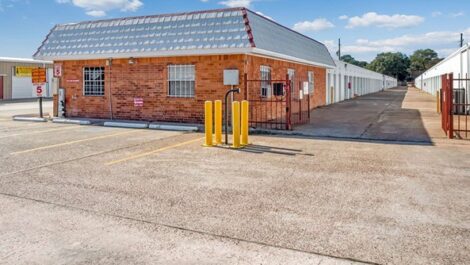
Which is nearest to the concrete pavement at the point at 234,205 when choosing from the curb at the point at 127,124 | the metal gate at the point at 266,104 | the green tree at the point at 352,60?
the metal gate at the point at 266,104

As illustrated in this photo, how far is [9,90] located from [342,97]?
28.9m

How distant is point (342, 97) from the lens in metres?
34.3

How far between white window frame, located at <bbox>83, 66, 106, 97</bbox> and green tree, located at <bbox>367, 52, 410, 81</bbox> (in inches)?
4624

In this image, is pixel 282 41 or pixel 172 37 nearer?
pixel 172 37

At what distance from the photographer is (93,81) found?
17125 mm

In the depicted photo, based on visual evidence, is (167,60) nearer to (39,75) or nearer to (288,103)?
(288,103)

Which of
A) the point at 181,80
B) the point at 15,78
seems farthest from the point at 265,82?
the point at 15,78

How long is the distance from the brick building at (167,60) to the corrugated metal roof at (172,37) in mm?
39

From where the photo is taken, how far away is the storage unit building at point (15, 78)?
1432 inches

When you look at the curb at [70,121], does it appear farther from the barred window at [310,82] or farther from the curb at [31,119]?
the barred window at [310,82]

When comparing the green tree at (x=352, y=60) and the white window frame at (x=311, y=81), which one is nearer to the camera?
the white window frame at (x=311, y=81)

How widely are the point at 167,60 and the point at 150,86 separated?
1.23 metres

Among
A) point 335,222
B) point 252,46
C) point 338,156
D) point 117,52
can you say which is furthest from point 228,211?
point 117,52

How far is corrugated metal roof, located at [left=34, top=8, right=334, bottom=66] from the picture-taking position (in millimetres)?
13750
